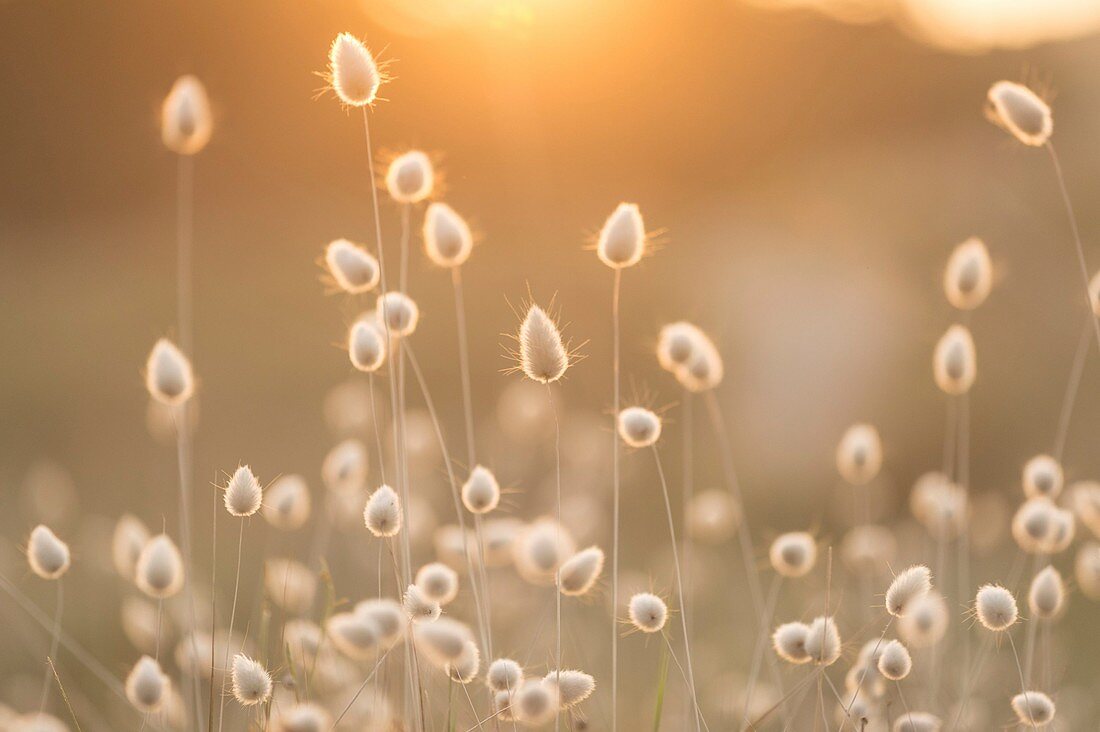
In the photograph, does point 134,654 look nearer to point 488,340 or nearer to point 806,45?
point 488,340

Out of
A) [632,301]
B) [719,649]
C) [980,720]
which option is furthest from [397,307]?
[632,301]

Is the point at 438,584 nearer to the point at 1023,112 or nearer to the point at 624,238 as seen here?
the point at 624,238

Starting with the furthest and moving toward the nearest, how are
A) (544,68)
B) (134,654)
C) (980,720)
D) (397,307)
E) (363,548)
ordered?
1. (544,68)
2. (363,548)
3. (134,654)
4. (980,720)
5. (397,307)

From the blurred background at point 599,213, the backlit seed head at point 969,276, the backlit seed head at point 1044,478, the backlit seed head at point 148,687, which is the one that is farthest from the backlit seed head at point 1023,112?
the blurred background at point 599,213

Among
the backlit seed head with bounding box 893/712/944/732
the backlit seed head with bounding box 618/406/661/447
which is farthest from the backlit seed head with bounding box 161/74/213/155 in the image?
the backlit seed head with bounding box 893/712/944/732

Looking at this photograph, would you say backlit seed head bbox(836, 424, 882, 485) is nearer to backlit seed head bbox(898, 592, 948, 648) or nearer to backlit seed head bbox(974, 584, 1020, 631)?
backlit seed head bbox(898, 592, 948, 648)

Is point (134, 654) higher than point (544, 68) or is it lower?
lower

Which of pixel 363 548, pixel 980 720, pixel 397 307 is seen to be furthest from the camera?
pixel 363 548
